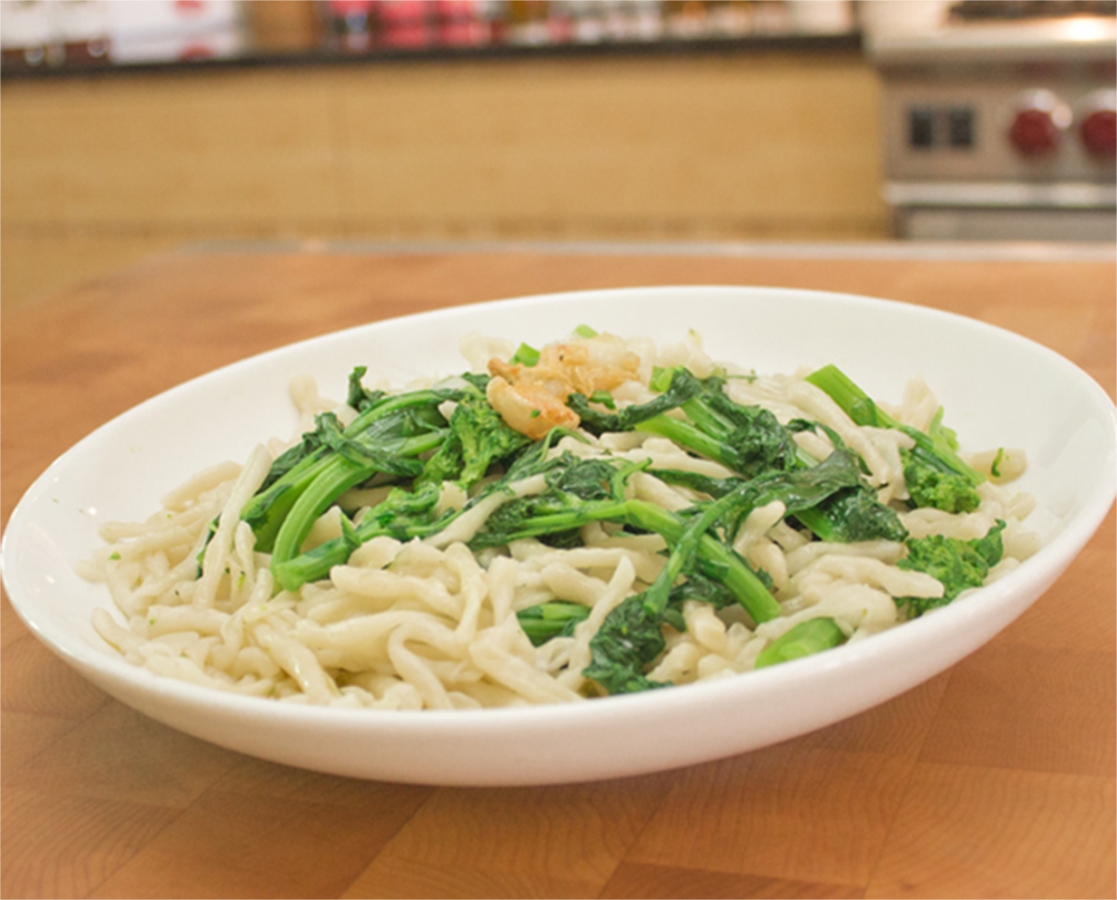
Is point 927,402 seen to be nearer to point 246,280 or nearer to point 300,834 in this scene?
point 300,834

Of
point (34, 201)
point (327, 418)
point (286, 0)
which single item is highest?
point (286, 0)

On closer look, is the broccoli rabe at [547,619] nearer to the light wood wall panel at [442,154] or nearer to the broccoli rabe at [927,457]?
the broccoli rabe at [927,457]

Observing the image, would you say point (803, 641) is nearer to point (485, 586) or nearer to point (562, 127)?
point (485, 586)

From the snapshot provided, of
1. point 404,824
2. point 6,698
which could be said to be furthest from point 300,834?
point 6,698

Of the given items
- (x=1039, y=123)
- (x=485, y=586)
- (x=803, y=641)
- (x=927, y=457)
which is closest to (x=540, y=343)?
(x=927, y=457)

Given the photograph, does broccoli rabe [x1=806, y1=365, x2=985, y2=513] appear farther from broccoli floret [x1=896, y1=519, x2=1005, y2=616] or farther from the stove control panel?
the stove control panel

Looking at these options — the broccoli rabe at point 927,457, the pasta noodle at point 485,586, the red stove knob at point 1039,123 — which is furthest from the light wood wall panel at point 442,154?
the pasta noodle at point 485,586

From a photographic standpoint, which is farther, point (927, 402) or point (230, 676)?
point (927, 402)
